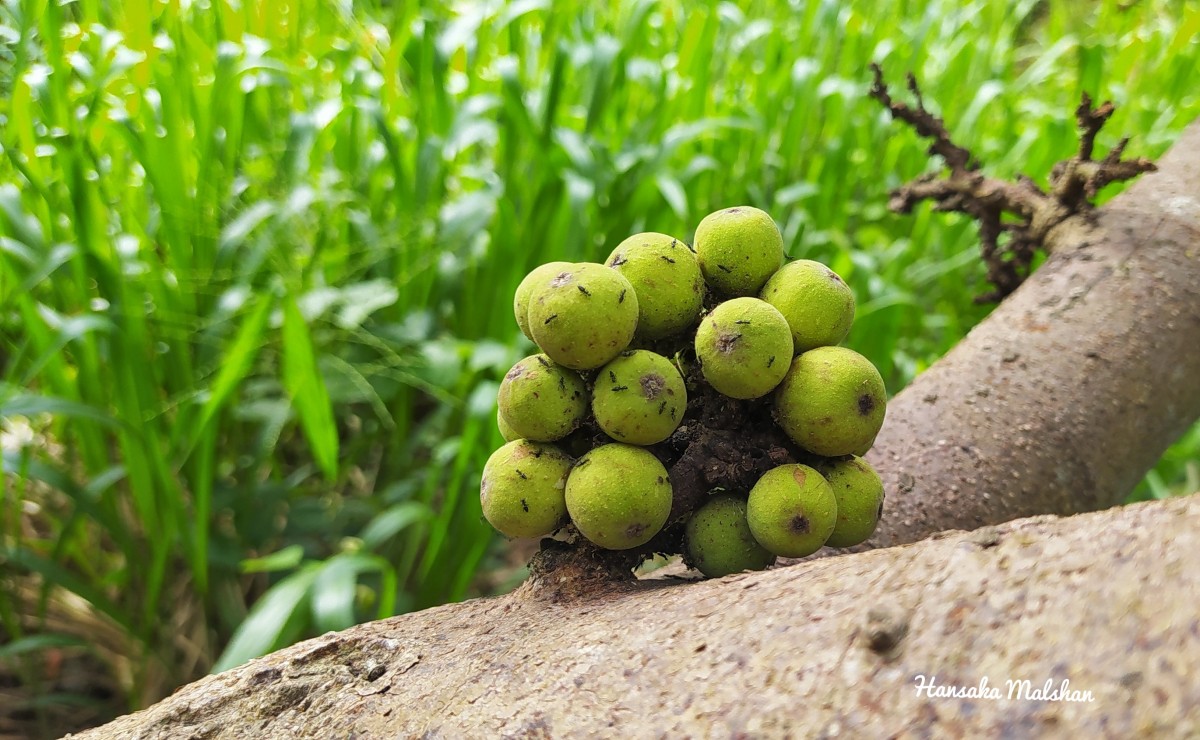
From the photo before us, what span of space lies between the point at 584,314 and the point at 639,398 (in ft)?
0.21

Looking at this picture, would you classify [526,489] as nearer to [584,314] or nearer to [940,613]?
[584,314]

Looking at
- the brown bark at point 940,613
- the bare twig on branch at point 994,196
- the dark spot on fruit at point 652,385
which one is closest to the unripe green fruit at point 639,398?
the dark spot on fruit at point 652,385

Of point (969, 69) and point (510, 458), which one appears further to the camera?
point (969, 69)

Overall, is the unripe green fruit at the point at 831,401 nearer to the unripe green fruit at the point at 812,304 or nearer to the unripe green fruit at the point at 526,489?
the unripe green fruit at the point at 812,304

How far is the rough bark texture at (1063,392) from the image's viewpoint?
767 mm

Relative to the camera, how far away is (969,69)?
2359 mm

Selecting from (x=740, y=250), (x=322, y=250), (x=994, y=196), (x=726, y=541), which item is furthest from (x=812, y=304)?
(x=322, y=250)

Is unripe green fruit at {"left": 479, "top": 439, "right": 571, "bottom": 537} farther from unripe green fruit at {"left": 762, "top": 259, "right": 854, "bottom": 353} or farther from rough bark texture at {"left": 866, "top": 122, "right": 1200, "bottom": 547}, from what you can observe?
rough bark texture at {"left": 866, "top": 122, "right": 1200, "bottom": 547}

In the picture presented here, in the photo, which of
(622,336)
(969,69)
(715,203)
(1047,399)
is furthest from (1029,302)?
(969,69)

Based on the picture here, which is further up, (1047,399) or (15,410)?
(15,410)

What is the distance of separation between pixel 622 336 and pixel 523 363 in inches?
2.9

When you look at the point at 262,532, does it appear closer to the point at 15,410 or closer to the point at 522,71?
the point at 15,410

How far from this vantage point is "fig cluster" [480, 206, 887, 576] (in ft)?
1.71

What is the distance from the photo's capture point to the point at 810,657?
1.31ft
